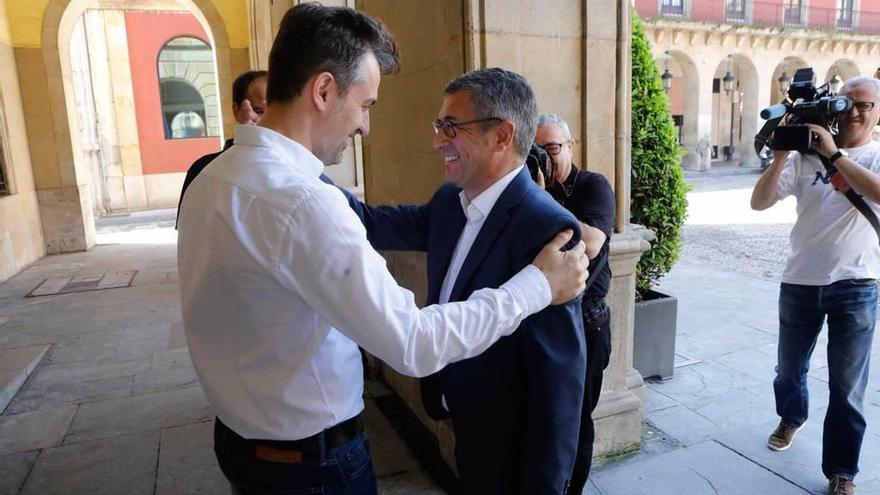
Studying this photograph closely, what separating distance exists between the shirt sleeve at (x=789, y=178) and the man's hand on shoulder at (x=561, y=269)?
84.0 inches

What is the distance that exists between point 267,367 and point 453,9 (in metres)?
1.95

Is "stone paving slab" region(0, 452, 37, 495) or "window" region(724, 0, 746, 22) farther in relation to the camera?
"window" region(724, 0, 746, 22)

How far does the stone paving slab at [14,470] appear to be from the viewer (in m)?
3.10

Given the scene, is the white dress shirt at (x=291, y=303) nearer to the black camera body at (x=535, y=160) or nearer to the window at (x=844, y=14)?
the black camera body at (x=535, y=160)

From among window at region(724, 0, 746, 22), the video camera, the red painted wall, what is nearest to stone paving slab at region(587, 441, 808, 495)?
the video camera

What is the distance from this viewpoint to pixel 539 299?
141 cm

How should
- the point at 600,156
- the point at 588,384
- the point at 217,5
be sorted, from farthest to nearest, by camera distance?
the point at 217,5 → the point at 600,156 → the point at 588,384

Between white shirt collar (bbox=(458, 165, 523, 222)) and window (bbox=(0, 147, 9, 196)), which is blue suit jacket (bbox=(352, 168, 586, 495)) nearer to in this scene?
white shirt collar (bbox=(458, 165, 523, 222))

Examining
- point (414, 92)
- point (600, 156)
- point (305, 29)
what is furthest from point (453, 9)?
point (305, 29)

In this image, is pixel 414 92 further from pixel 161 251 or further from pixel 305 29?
pixel 161 251

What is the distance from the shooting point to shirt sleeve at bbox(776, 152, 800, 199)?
3.08m

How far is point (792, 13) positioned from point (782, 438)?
33.5 metres

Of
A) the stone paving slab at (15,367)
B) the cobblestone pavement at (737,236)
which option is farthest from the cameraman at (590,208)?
the stone paving slab at (15,367)

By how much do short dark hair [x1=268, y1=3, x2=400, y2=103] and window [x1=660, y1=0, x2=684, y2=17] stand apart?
29089mm
